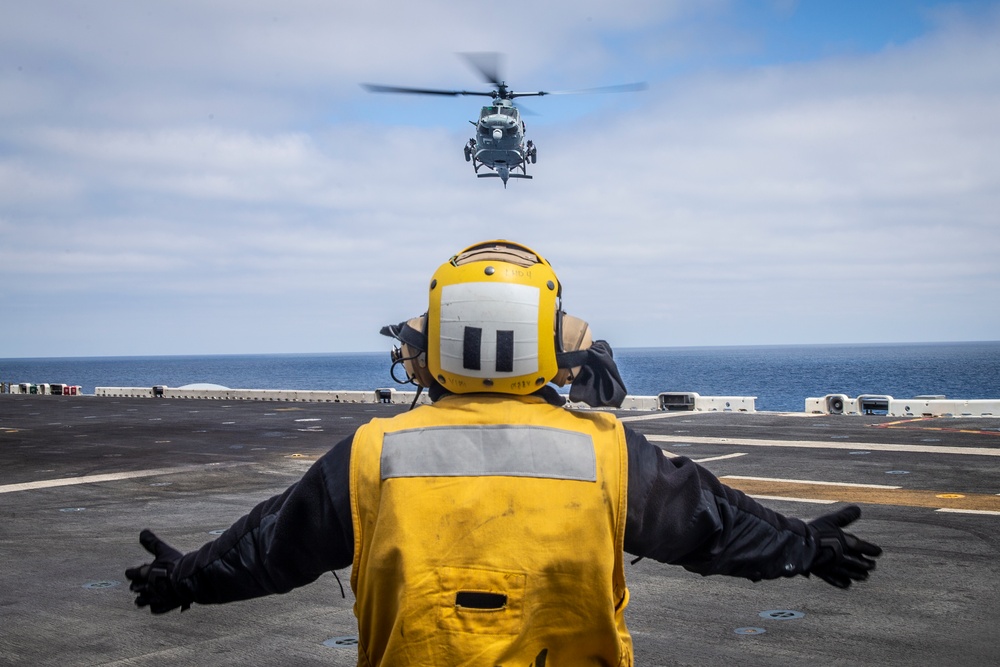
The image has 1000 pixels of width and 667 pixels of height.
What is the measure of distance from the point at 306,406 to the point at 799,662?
25.7 metres

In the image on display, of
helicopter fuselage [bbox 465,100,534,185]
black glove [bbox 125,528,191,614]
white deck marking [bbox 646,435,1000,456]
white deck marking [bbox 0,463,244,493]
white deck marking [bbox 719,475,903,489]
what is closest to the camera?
black glove [bbox 125,528,191,614]

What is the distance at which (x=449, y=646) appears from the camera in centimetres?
227

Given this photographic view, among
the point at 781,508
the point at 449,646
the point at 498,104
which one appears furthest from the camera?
the point at 498,104

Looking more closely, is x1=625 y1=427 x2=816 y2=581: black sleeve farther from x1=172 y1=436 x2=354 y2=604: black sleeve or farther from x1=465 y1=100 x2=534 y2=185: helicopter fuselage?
x1=465 y1=100 x2=534 y2=185: helicopter fuselage

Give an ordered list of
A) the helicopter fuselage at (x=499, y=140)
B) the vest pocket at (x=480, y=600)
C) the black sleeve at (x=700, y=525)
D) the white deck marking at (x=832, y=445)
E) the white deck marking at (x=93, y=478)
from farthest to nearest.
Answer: the helicopter fuselage at (x=499, y=140), the white deck marking at (x=832, y=445), the white deck marking at (x=93, y=478), the black sleeve at (x=700, y=525), the vest pocket at (x=480, y=600)

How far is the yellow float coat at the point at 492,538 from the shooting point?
89.4 inches

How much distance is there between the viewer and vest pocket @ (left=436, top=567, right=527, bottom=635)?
2.27m

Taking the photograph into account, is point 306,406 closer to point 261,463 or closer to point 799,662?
point 261,463

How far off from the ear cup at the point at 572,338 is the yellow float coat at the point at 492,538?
30cm

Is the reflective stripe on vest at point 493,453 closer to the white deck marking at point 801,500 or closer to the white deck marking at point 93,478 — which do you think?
the white deck marking at point 801,500

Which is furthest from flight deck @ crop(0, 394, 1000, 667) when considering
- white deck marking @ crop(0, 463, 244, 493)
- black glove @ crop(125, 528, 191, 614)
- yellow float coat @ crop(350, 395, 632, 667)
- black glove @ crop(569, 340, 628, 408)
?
black glove @ crop(125, 528, 191, 614)

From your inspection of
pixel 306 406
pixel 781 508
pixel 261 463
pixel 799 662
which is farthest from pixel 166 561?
pixel 306 406

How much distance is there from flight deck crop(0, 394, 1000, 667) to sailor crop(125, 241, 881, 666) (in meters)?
1.81

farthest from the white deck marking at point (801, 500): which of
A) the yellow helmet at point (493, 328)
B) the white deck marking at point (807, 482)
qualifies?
the yellow helmet at point (493, 328)
